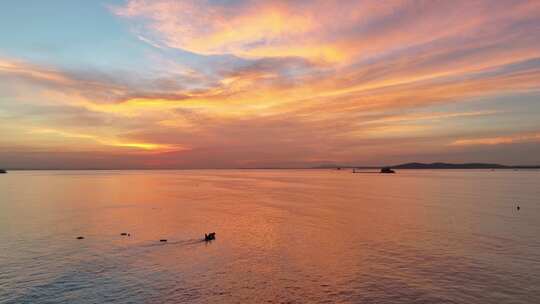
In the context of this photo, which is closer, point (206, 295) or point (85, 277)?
point (206, 295)

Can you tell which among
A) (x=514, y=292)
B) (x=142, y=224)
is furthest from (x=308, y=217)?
(x=514, y=292)

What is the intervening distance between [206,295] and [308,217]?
145ft

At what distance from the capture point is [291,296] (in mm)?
29562

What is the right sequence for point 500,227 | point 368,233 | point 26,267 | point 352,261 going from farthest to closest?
point 500,227, point 368,233, point 352,261, point 26,267

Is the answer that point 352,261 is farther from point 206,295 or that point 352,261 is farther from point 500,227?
point 500,227

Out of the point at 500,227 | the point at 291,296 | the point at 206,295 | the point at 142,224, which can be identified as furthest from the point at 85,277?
the point at 500,227

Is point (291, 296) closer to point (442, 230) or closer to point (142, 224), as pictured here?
point (442, 230)

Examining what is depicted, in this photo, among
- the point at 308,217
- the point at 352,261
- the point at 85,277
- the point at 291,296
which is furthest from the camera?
the point at 308,217

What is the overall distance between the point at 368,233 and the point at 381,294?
2609 cm

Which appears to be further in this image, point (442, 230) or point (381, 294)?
point (442, 230)

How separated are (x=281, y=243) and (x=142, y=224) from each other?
27074 mm

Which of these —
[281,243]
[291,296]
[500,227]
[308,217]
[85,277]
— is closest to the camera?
[291,296]

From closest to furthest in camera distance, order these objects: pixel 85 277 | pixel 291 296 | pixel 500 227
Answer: pixel 291 296
pixel 85 277
pixel 500 227

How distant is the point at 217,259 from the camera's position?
40375 mm
